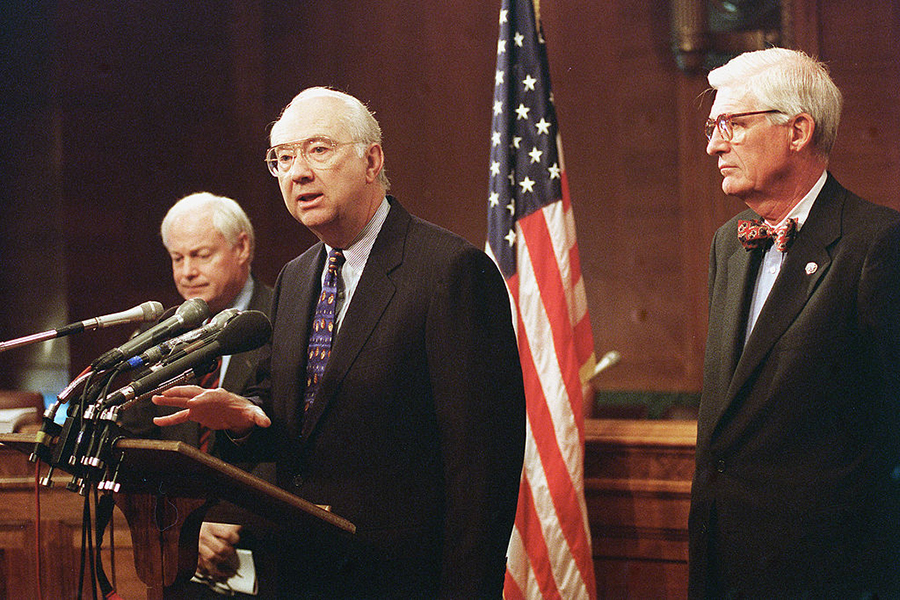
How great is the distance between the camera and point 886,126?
4.34 m

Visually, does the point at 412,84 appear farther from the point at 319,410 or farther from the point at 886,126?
the point at 319,410

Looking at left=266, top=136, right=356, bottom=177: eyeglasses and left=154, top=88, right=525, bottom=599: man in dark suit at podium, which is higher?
left=266, top=136, right=356, bottom=177: eyeglasses

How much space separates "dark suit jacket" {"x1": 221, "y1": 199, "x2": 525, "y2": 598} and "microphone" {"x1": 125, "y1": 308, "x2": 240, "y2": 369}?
0.33 meters

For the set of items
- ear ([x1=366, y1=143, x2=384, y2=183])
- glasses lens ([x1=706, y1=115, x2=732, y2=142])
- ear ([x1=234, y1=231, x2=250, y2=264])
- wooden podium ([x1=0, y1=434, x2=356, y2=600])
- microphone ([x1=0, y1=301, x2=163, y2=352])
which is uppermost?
glasses lens ([x1=706, y1=115, x2=732, y2=142])

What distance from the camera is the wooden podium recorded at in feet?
5.54

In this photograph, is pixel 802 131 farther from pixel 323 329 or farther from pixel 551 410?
pixel 551 410

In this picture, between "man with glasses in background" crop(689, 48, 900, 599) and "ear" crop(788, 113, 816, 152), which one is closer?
"man with glasses in background" crop(689, 48, 900, 599)

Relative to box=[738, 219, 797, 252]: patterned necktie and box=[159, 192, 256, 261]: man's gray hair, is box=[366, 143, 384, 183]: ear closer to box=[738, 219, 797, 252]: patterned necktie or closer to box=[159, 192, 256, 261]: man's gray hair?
box=[738, 219, 797, 252]: patterned necktie

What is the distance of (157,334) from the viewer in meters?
1.86

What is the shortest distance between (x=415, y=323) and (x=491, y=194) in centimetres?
131

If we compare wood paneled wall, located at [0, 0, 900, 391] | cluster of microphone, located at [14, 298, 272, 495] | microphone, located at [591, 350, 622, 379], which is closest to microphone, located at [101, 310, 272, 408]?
cluster of microphone, located at [14, 298, 272, 495]

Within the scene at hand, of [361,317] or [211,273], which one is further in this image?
[211,273]

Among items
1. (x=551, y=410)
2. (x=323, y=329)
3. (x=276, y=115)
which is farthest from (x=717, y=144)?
(x=276, y=115)

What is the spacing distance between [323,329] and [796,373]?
1.17 m
